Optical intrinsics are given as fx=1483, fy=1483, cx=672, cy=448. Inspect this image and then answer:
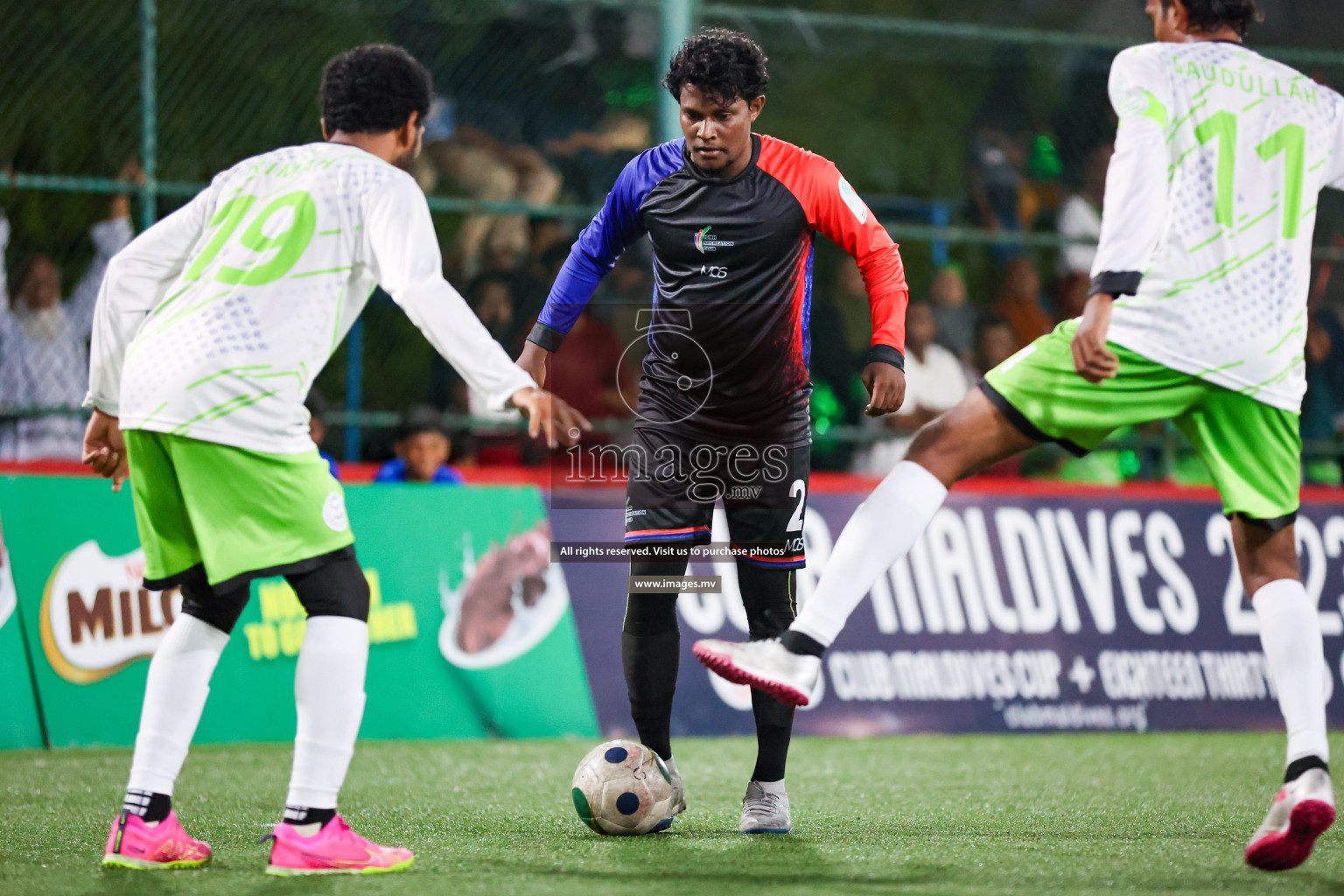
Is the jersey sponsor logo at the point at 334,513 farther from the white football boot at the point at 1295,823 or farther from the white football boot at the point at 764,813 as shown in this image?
the white football boot at the point at 1295,823

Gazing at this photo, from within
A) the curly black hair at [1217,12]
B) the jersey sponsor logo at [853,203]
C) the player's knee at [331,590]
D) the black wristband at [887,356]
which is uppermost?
the curly black hair at [1217,12]

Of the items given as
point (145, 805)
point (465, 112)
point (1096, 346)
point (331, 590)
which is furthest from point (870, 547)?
point (465, 112)

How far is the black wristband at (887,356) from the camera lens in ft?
14.6

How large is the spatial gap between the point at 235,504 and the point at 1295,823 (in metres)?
2.69

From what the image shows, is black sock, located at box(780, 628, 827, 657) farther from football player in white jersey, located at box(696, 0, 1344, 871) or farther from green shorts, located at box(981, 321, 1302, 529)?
green shorts, located at box(981, 321, 1302, 529)

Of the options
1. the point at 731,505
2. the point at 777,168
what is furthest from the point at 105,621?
the point at 777,168

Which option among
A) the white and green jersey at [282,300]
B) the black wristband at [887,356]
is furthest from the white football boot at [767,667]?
the black wristband at [887,356]

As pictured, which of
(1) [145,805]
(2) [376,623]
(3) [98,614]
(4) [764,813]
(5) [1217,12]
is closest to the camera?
(1) [145,805]

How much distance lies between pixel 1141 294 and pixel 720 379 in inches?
54.9

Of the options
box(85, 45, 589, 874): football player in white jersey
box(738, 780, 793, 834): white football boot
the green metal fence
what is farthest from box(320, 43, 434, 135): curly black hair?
the green metal fence

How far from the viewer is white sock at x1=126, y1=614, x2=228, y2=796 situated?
376cm

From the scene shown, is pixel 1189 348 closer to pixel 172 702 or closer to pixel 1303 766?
pixel 1303 766

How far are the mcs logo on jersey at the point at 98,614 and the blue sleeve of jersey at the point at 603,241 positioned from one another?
313 centimetres

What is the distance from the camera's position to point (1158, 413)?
150 inches
